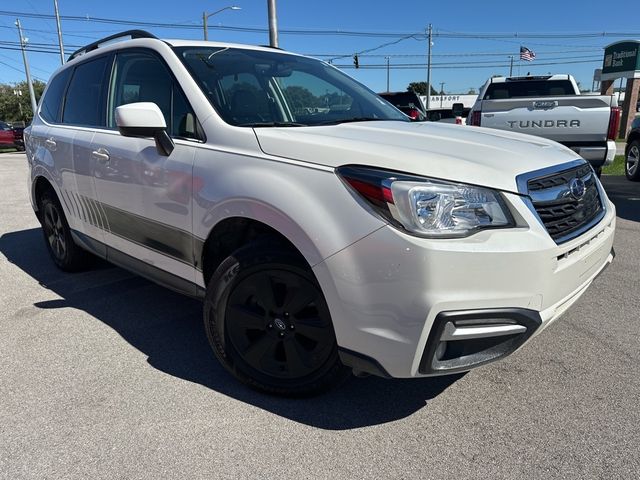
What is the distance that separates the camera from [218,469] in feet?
6.83

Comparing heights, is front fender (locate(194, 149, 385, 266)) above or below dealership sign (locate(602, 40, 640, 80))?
below

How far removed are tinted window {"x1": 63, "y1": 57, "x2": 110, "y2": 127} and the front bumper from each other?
Result: 2.50 meters

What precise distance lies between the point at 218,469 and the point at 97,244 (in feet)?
7.56

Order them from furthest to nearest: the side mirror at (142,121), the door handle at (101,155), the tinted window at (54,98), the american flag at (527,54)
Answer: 1. the american flag at (527,54)
2. the tinted window at (54,98)
3. the door handle at (101,155)
4. the side mirror at (142,121)

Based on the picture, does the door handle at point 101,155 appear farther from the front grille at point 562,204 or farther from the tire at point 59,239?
the front grille at point 562,204

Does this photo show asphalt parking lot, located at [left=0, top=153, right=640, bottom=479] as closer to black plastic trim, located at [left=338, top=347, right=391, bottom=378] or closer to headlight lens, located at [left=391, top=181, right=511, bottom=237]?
Result: black plastic trim, located at [left=338, top=347, right=391, bottom=378]

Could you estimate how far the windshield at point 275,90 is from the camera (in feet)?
9.19

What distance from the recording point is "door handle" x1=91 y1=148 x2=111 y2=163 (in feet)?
10.8

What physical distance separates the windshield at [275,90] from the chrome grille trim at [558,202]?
1190 millimetres

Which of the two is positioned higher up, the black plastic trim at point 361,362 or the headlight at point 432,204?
the headlight at point 432,204

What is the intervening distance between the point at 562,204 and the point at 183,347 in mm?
2320

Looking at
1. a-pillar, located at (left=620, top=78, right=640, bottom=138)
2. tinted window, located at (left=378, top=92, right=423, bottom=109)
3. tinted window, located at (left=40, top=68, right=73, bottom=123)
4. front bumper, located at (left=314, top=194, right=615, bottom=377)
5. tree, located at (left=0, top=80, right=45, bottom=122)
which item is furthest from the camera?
tree, located at (left=0, top=80, right=45, bottom=122)

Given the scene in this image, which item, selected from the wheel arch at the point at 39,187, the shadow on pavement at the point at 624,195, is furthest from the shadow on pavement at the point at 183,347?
the shadow on pavement at the point at 624,195

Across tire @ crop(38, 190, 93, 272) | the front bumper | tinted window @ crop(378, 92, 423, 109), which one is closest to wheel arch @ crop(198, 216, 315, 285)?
the front bumper
